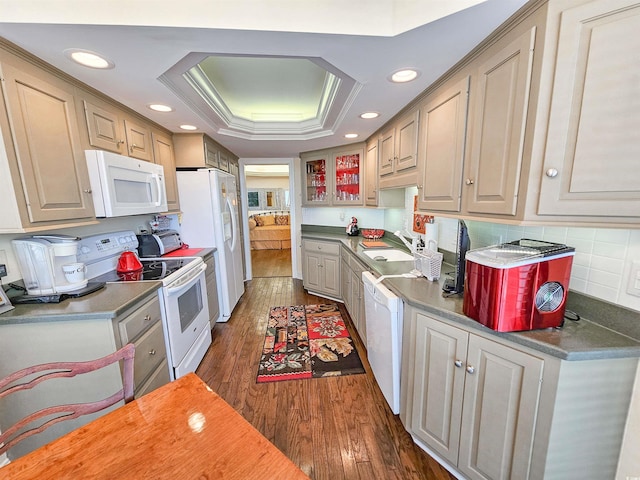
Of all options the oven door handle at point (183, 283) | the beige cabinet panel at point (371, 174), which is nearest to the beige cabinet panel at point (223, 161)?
the oven door handle at point (183, 283)

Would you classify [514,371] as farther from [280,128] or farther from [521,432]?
[280,128]

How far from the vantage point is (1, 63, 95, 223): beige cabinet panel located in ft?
4.06

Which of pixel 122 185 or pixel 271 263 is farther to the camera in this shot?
pixel 271 263

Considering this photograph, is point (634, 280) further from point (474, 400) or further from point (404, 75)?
point (404, 75)

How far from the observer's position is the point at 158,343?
5.65 feet

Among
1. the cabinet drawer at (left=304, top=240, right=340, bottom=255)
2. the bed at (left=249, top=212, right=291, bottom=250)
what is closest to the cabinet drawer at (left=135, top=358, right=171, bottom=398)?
the cabinet drawer at (left=304, top=240, right=340, bottom=255)

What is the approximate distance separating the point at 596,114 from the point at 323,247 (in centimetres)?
284

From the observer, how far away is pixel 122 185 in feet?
6.02

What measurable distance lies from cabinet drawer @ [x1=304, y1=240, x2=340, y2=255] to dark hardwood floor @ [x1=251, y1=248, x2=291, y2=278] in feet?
4.49

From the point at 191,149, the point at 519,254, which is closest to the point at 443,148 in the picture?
the point at 519,254

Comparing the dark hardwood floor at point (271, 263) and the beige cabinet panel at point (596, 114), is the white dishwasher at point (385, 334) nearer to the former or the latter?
the beige cabinet panel at point (596, 114)

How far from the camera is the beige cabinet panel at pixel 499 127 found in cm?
105

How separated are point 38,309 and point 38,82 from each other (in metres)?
1.18

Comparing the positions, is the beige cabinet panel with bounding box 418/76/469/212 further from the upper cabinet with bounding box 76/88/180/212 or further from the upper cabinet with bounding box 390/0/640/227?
the upper cabinet with bounding box 76/88/180/212
